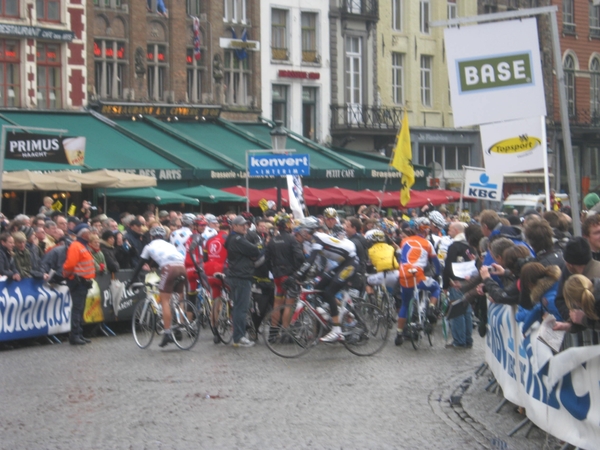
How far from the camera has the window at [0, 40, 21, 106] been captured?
31.3 metres

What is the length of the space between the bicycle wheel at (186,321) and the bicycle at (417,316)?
2.87m

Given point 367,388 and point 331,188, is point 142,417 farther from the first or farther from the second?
point 331,188

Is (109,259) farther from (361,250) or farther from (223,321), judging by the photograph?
(361,250)

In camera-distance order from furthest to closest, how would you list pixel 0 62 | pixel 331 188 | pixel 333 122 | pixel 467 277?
pixel 333 122 → pixel 331 188 → pixel 0 62 → pixel 467 277

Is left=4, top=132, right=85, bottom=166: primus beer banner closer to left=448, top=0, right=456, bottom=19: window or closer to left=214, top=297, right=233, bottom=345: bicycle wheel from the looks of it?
left=214, top=297, right=233, bottom=345: bicycle wheel

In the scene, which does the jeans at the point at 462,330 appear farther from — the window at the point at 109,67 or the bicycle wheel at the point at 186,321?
the window at the point at 109,67

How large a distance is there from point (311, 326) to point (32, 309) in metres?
4.12

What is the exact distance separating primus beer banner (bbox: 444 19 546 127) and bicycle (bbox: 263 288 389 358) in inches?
158

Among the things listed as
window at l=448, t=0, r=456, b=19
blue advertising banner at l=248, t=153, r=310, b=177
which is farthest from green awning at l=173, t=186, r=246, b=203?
window at l=448, t=0, r=456, b=19

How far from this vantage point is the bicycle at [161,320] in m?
15.4

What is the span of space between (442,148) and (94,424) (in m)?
37.3

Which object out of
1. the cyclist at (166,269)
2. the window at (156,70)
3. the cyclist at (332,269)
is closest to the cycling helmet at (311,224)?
the cyclist at (332,269)

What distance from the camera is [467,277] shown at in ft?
47.0

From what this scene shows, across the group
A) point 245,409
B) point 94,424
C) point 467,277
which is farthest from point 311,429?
point 467,277
